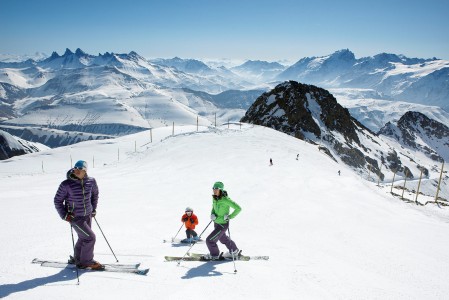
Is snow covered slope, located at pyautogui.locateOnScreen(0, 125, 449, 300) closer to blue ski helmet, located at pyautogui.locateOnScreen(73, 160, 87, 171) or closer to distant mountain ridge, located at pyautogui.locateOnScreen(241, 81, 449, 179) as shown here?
blue ski helmet, located at pyautogui.locateOnScreen(73, 160, 87, 171)

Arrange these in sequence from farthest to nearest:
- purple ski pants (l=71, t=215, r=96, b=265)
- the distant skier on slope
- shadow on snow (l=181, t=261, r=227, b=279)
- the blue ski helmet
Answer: the distant skier on slope < shadow on snow (l=181, t=261, r=227, b=279) < purple ski pants (l=71, t=215, r=96, b=265) < the blue ski helmet

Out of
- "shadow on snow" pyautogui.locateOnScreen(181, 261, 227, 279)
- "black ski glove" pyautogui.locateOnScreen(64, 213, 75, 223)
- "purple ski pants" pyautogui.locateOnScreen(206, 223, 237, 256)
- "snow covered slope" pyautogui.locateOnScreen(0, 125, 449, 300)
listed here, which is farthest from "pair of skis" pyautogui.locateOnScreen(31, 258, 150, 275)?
"purple ski pants" pyautogui.locateOnScreen(206, 223, 237, 256)

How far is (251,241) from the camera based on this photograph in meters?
13.4

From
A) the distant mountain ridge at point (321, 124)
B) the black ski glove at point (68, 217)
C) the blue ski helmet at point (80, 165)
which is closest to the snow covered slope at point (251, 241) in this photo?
the black ski glove at point (68, 217)

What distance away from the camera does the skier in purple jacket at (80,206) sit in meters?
8.00

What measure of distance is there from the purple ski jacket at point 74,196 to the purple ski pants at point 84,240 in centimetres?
20

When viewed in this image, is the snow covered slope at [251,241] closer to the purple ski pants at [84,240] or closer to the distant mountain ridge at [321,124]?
the purple ski pants at [84,240]

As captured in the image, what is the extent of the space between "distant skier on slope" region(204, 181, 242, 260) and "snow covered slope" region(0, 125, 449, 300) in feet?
1.53

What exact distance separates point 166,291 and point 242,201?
618 inches

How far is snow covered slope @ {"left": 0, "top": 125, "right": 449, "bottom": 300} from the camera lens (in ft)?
26.3

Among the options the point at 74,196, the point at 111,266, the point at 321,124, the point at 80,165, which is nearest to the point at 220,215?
the point at 111,266

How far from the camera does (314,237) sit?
50.1 ft

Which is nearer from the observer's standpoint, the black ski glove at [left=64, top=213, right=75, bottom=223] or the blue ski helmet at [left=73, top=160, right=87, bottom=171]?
the blue ski helmet at [left=73, top=160, right=87, bottom=171]

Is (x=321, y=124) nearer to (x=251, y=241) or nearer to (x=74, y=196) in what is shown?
(x=251, y=241)
